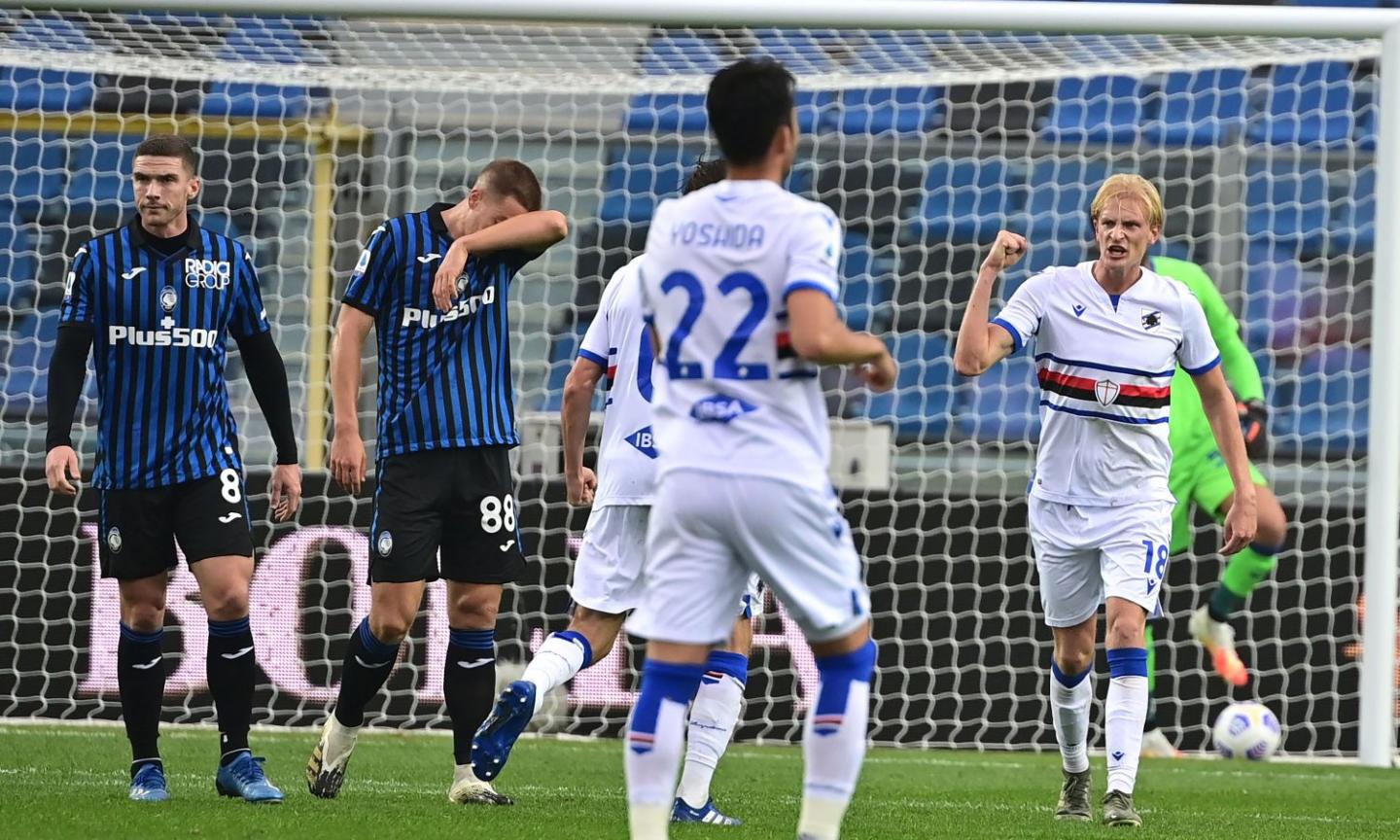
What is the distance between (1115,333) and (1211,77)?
8709 mm

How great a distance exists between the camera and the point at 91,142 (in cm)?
1159

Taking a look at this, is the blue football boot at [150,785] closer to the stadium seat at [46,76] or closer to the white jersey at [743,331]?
the white jersey at [743,331]

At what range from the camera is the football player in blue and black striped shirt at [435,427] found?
5848mm

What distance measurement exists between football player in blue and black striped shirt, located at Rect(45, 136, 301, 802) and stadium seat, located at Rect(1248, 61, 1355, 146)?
8674mm

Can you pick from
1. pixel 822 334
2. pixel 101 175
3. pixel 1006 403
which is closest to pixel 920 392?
pixel 1006 403

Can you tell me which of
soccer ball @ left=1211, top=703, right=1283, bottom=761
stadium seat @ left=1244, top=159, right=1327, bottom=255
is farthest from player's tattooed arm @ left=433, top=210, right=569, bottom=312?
stadium seat @ left=1244, top=159, right=1327, bottom=255

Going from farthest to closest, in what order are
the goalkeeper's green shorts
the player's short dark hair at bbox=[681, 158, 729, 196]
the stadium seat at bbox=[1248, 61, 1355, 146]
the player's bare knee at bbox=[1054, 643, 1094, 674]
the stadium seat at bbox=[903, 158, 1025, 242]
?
the stadium seat at bbox=[1248, 61, 1355, 146], the stadium seat at bbox=[903, 158, 1025, 242], the goalkeeper's green shorts, the player's bare knee at bbox=[1054, 643, 1094, 674], the player's short dark hair at bbox=[681, 158, 729, 196]

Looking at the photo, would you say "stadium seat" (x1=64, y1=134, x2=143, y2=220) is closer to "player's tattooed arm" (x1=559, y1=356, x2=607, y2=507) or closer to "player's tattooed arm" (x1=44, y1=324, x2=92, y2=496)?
"player's tattooed arm" (x1=44, y1=324, x2=92, y2=496)

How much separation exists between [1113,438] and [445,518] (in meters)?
2.15

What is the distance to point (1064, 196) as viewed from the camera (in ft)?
42.5

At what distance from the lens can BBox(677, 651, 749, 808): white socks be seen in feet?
18.6

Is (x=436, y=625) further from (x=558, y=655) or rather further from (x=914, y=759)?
(x=558, y=655)

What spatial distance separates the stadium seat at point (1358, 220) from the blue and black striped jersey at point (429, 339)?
28.4 ft

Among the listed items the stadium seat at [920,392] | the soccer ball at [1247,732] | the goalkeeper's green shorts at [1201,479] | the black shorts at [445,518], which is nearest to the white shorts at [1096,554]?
the black shorts at [445,518]
